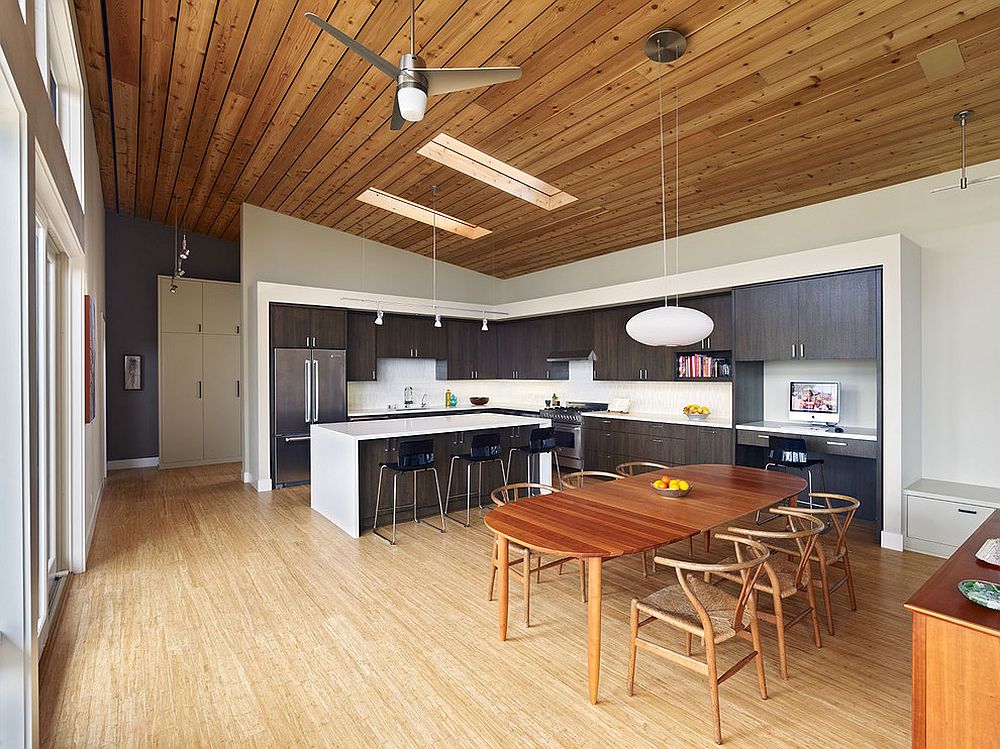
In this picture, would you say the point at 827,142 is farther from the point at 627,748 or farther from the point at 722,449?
the point at 627,748

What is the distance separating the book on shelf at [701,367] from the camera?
6.07 m

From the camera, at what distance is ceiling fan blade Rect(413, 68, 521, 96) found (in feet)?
7.71

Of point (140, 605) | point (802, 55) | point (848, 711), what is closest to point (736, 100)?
point (802, 55)

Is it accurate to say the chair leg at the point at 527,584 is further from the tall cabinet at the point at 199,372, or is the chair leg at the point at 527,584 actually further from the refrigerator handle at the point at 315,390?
the tall cabinet at the point at 199,372

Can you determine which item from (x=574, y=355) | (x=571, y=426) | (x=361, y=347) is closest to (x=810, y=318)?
(x=574, y=355)

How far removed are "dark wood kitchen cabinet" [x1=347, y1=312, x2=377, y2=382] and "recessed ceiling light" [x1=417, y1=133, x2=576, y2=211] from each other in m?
2.85

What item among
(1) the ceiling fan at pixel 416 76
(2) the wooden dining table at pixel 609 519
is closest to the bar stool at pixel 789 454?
(2) the wooden dining table at pixel 609 519

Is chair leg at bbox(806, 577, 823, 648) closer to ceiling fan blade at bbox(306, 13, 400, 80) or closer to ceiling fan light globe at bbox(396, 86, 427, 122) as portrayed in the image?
ceiling fan light globe at bbox(396, 86, 427, 122)

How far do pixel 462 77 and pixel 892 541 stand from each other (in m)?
4.70

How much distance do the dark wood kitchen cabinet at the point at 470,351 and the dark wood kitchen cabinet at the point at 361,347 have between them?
4.28ft

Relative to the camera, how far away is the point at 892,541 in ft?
14.1

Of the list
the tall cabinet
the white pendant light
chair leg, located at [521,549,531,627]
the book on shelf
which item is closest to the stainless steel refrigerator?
the tall cabinet

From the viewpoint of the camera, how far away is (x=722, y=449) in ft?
18.5

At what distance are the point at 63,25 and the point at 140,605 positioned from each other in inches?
136
